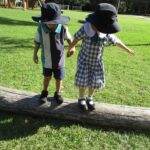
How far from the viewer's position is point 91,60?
4.50 metres

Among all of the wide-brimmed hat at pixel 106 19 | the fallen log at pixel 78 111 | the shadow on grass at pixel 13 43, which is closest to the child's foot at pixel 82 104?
the fallen log at pixel 78 111

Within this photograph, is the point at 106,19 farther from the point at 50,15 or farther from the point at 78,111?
the point at 78,111

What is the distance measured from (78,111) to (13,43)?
6741 millimetres

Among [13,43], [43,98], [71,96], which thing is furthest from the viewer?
[13,43]

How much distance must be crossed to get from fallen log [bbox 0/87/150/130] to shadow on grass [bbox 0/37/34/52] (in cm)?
499

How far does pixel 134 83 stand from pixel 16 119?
3028 millimetres

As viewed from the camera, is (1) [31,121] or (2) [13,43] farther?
(2) [13,43]

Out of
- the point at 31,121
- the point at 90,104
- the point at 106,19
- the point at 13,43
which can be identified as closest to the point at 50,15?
the point at 106,19

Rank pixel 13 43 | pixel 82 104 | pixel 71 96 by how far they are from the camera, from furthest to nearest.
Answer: pixel 13 43 → pixel 71 96 → pixel 82 104

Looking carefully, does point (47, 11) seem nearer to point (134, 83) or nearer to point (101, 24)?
point (101, 24)

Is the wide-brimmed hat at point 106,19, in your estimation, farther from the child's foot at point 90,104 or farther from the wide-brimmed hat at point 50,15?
the child's foot at point 90,104

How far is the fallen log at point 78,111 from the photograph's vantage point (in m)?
4.52

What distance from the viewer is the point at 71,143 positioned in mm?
4203

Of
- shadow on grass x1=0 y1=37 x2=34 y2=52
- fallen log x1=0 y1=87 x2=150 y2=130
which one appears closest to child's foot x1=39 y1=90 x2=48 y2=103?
fallen log x1=0 y1=87 x2=150 y2=130
